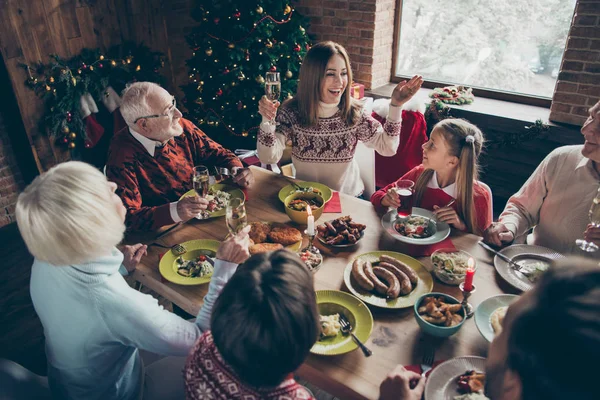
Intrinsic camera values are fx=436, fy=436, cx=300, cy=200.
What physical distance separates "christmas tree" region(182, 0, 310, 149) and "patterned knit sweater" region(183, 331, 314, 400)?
331 centimetres

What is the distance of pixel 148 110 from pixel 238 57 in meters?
2.00

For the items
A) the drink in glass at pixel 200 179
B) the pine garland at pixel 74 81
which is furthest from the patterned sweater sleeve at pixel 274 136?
the pine garland at pixel 74 81

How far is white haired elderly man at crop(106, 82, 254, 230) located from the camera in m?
2.06

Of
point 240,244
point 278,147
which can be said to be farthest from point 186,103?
point 240,244

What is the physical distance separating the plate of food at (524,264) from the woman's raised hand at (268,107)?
1.41 m

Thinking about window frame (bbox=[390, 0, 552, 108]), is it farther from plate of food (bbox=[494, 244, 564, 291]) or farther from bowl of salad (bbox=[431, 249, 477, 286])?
bowl of salad (bbox=[431, 249, 477, 286])

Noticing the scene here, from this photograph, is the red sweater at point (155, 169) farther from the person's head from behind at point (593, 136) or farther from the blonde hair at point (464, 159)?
the person's head from behind at point (593, 136)

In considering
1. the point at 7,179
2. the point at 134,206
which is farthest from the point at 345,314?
the point at 7,179

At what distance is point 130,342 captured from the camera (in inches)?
Result: 55.4

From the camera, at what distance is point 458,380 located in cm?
126

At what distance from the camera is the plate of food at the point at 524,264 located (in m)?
1.66

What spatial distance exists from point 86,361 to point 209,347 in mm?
583

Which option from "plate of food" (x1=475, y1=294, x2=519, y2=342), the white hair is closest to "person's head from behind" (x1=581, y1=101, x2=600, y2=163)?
"plate of food" (x1=475, y1=294, x2=519, y2=342)

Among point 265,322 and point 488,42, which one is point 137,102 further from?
point 488,42
